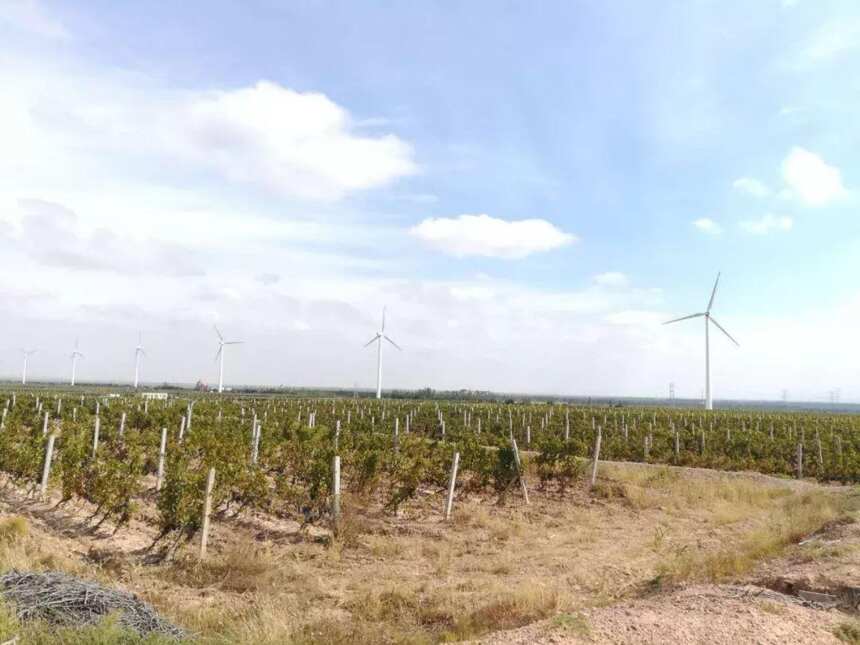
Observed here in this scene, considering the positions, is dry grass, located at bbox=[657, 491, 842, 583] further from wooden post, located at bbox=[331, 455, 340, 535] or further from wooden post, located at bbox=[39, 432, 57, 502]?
wooden post, located at bbox=[39, 432, 57, 502]

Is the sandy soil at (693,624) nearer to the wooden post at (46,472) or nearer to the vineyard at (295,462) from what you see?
the vineyard at (295,462)

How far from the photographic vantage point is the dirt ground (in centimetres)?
727

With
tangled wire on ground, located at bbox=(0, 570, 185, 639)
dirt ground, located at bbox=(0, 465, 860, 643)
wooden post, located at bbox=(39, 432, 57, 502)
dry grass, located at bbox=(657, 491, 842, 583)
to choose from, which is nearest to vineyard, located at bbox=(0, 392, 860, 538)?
wooden post, located at bbox=(39, 432, 57, 502)

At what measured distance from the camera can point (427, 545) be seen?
12391 mm

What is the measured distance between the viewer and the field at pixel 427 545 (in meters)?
7.53

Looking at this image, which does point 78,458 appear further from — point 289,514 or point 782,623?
point 782,623

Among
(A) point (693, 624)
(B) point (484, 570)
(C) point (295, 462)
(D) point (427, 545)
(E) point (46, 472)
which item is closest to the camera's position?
(A) point (693, 624)

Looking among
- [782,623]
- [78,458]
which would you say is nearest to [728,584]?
[782,623]

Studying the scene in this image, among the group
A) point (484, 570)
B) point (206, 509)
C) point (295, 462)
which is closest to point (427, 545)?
point (484, 570)

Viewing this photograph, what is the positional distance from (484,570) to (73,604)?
21.4ft

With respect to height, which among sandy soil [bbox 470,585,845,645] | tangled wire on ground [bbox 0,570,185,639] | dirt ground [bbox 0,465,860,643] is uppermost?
tangled wire on ground [bbox 0,570,185,639]

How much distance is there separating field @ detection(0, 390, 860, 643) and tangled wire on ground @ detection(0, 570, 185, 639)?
0.37m

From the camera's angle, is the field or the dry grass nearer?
the field

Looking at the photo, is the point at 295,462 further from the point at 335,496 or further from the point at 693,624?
the point at 693,624
